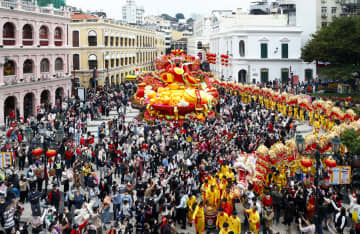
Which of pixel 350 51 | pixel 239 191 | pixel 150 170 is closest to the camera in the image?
pixel 239 191

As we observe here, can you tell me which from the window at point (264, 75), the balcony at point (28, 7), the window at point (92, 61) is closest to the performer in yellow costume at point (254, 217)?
the balcony at point (28, 7)

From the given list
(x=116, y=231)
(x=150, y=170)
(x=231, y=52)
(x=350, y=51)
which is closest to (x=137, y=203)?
(x=116, y=231)

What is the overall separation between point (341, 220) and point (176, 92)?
1640cm

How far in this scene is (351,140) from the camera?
1661cm

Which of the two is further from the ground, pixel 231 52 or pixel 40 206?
pixel 231 52

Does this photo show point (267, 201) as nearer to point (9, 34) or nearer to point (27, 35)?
point (9, 34)

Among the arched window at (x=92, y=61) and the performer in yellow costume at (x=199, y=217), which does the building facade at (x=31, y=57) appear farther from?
the performer in yellow costume at (x=199, y=217)

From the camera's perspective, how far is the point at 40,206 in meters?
12.7

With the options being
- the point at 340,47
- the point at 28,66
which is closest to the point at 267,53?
the point at 340,47

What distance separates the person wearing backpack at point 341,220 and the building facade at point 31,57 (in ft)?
82.7

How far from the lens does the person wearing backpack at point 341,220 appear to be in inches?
455

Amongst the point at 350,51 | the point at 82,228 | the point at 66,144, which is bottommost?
the point at 82,228

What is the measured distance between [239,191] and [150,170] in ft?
16.2

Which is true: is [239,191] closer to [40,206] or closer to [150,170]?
[150,170]
